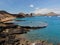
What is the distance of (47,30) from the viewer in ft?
9.16

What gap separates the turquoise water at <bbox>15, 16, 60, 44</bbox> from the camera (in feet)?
8.85

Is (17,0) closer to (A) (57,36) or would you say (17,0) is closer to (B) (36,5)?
(B) (36,5)

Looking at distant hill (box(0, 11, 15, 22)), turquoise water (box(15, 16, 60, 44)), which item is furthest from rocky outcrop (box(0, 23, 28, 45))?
turquoise water (box(15, 16, 60, 44))

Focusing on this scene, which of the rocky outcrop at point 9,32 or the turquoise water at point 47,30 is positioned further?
the rocky outcrop at point 9,32

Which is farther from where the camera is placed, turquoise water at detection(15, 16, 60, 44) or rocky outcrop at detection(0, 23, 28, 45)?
rocky outcrop at detection(0, 23, 28, 45)

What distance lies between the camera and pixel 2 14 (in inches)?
117

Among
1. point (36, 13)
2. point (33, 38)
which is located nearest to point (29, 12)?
point (36, 13)

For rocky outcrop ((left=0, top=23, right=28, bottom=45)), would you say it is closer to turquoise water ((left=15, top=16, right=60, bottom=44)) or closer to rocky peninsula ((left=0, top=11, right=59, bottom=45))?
rocky peninsula ((left=0, top=11, right=59, bottom=45))

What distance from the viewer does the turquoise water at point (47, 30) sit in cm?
270

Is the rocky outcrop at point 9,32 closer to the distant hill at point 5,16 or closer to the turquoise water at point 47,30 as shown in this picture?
the distant hill at point 5,16

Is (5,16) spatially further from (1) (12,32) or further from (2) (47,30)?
(2) (47,30)

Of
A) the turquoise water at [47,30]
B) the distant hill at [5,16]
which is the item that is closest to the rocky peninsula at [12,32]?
the distant hill at [5,16]

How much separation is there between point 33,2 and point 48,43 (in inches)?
38.6

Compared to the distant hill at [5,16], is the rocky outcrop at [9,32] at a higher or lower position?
lower
